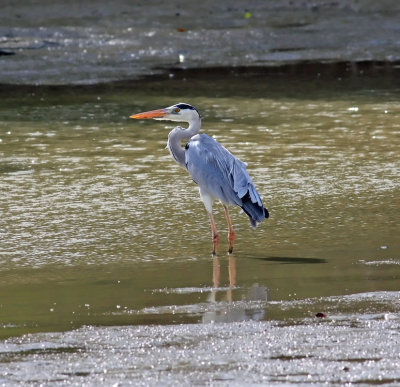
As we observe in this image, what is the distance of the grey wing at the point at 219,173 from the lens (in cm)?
790

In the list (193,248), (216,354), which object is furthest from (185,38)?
(216,354)

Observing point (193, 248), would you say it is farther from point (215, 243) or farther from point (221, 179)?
point (221, 179)

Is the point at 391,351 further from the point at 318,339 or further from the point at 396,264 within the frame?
the point at 396,264

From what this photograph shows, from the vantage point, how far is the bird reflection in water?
5980mm

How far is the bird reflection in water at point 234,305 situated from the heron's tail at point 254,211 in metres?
0.80

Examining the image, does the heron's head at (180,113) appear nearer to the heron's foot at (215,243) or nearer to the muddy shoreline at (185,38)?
the heron's foot at (215,243)

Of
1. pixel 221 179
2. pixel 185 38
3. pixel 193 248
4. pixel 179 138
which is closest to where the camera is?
pixel 193 248

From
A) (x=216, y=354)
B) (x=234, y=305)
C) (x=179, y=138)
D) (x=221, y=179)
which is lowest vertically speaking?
(x=234, y=305)

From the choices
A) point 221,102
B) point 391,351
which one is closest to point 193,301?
point 391,351

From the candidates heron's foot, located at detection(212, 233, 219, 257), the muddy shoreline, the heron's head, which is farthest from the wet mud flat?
the muddy shoreline

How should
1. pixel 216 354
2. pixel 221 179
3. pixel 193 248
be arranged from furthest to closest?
pixel 221 179 < pixel 193 248 < pixel 216 354

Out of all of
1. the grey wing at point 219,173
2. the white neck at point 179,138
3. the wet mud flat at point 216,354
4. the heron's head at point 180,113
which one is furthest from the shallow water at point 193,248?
the heron's head at point 180,113

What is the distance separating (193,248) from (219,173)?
608 mm

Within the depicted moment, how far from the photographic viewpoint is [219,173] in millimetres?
8141
